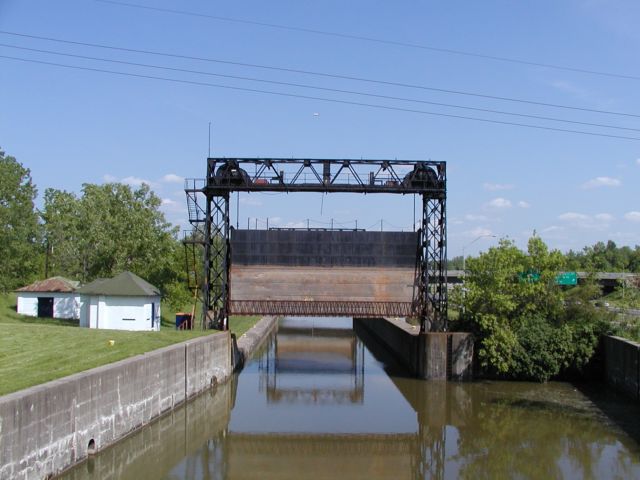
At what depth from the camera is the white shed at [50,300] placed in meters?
45.3

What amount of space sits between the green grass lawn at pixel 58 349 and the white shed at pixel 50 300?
16.8 m

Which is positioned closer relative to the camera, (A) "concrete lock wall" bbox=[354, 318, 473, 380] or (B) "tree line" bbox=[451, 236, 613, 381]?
(B) "tree line" bbox=[451, 236, 613, 381]

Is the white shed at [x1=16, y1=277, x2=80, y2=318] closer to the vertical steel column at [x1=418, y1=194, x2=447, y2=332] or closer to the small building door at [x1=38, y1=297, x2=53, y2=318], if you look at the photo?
the small building door at [x1=38, y1=297, x2=53, y2=318]

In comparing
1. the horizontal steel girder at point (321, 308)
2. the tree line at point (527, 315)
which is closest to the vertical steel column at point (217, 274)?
the horizontal steel girder at point (321, 308)

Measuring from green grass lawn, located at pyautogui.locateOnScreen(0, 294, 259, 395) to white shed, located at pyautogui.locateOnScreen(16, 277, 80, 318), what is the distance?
16807 mm

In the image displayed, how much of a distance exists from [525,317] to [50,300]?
30.4 m

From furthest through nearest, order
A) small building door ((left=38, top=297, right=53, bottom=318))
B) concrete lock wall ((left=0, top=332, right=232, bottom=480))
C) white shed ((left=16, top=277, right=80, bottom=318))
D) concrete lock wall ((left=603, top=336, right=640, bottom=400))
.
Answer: small building door ((left=38, top=297, right=53, bottom=318))
white shed ((left=16, top=277, right=80, bottom=318))
concrete lock wall ((left=603, top=336, right=640, bottom=400))
concrete lock wall ((left=0, top=332, right=232, bottom=480))

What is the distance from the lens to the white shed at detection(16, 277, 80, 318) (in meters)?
45.3

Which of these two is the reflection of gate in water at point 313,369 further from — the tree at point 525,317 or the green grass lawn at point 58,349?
the tree at point 525,317

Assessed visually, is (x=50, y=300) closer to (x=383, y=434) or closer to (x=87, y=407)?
(x=383, y=434)

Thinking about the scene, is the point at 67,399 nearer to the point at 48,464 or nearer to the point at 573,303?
the point at 48,464

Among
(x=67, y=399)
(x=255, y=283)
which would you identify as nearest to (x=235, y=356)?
(x=255, y=283)

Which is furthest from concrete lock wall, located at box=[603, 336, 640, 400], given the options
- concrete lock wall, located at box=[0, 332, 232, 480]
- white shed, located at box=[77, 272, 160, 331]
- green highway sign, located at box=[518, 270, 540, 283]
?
white shed, located at box=[77, 272, 160, 331]

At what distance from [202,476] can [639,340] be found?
21.3m
